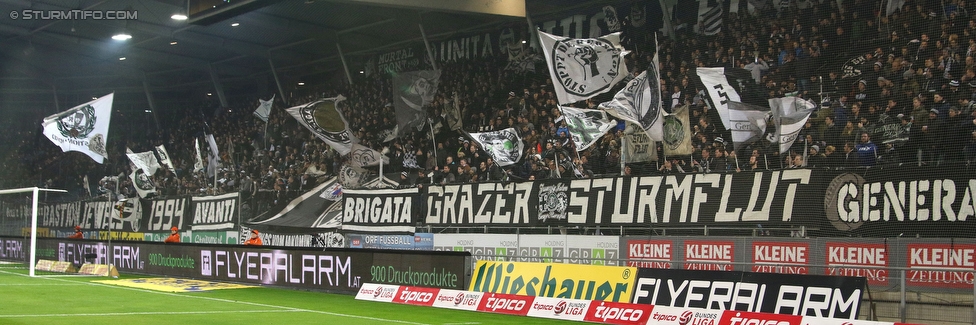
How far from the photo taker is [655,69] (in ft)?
64.4

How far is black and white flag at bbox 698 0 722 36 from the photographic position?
2703 cm

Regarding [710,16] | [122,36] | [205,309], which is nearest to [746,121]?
[710,16]

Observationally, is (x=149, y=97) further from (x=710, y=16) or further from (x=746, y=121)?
(x=746, y=121)

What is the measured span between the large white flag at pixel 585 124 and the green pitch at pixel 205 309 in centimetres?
564

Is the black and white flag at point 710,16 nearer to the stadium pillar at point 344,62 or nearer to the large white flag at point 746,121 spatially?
the large white flag at point 746,121

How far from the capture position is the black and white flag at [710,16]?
2703 centimetres

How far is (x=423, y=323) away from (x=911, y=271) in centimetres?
749

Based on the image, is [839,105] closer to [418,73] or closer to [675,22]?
[675,22]

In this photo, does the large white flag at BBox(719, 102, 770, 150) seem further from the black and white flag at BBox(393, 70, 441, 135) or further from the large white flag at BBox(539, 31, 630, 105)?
the black and white flag at BBox(393, 70, 441, 135)

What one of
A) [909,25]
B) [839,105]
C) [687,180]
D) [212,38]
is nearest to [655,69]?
[687,180]

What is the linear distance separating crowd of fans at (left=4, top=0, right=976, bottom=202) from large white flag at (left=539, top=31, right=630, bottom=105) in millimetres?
2185

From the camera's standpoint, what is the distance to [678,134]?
847 inches

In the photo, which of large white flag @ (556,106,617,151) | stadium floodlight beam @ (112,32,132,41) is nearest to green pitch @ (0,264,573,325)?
large white flag @ (556,106,617,151)

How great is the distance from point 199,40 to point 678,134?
2476cm
